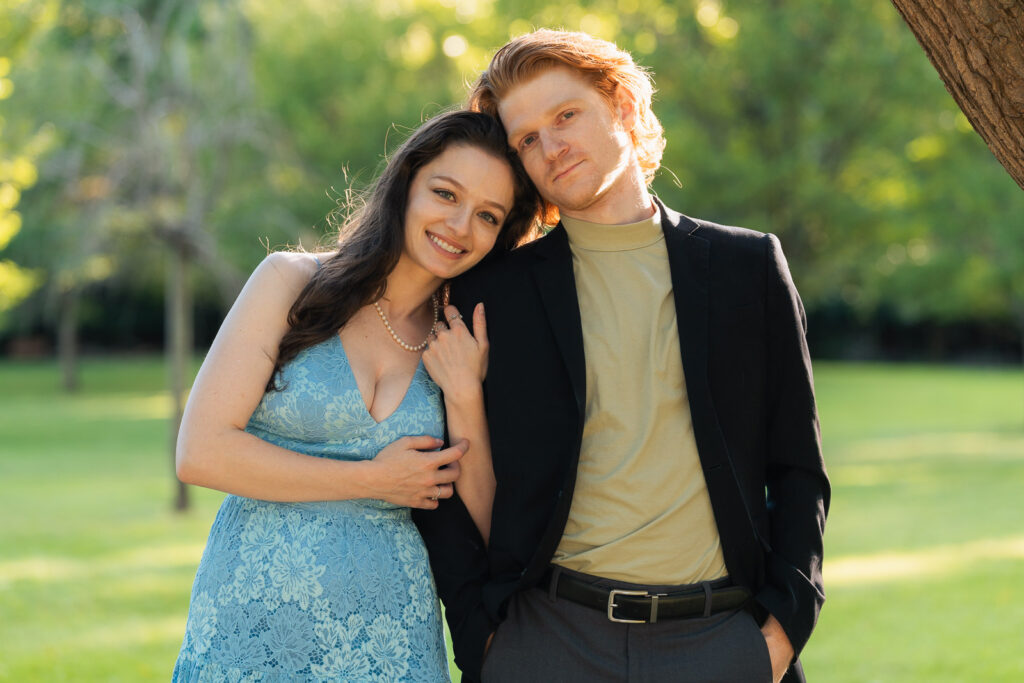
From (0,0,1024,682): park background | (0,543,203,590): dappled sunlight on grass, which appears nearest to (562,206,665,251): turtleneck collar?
(0,0,1024,682): park background

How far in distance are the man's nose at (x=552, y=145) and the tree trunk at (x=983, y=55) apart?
0.92 meters

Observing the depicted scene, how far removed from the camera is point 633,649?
109 inches

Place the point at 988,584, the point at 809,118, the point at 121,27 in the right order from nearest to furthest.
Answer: the point at 988,584
the point at 121,27
the point at 809,118

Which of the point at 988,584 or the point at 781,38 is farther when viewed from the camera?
the point at 781,38

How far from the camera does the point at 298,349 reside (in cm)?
297

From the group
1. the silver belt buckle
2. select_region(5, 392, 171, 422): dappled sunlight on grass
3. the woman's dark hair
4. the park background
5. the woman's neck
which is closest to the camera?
the silver belt buckle

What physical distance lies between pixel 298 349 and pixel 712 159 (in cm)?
1482

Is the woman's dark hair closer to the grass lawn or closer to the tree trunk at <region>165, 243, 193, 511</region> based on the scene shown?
the grass lawn

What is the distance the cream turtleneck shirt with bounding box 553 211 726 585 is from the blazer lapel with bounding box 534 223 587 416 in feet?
0.17

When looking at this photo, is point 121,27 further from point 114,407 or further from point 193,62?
point 114,407

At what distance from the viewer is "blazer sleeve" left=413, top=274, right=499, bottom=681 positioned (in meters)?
2.94

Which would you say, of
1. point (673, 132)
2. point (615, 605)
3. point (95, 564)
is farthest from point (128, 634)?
point (673, 132)

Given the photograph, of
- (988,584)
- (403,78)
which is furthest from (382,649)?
(403,78)

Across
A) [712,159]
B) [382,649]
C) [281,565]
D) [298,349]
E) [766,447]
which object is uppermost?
[712,159]
